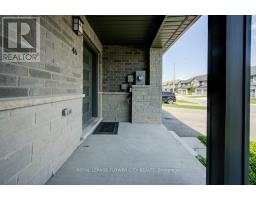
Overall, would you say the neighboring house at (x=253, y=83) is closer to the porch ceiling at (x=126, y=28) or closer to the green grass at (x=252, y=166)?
the green grass at (x=252, y=166)

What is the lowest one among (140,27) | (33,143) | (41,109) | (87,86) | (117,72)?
(33,143)

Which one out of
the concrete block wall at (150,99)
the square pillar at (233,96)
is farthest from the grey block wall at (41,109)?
the concrete block wall at (150,99)

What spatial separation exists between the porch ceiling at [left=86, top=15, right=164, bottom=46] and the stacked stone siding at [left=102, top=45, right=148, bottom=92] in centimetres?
31

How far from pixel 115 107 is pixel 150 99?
1.17 meters

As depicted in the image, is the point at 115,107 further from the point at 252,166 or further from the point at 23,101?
the point at 23,101

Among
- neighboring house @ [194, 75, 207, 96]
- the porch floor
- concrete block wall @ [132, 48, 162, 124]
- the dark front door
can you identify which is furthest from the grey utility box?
the porch floor

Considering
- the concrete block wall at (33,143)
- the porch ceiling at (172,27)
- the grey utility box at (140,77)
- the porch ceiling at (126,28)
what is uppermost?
the porch ceiling at (126,28)

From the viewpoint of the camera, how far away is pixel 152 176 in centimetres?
262

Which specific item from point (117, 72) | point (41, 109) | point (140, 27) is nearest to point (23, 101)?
point (41, 109)

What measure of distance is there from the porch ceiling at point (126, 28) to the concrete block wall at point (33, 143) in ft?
7.21

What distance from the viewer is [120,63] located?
7062 mm

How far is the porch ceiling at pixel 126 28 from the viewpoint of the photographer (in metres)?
4.46

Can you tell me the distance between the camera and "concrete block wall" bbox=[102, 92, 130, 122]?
708 centimetres

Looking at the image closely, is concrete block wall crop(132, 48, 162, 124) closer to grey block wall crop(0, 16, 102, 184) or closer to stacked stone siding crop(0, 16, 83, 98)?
stacked stone siding crop(0, 16, 83, 98)
